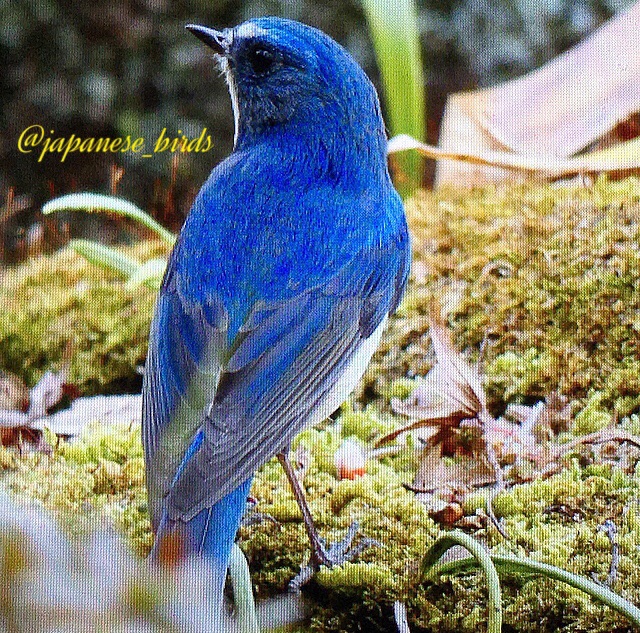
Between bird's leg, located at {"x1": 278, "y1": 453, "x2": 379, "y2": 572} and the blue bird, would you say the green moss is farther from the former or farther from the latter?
bird's leg, located at {"x1": 278, "y1": 453, "x2": 379, "y2": 572}

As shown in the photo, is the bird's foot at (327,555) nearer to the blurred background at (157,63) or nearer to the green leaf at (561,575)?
the green leaf at (561,575)

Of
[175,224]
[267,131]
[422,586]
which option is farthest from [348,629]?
[175,224]

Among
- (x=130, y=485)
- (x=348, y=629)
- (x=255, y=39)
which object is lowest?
(x=348, y=629)

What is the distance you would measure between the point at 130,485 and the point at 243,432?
58 centimetres

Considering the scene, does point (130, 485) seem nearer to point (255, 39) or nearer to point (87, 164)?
point (255, 39)

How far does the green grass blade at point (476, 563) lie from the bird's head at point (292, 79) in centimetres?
112

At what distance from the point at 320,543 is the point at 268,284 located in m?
0.59

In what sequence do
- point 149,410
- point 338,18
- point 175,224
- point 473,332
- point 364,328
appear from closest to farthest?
point 149,410 → point 364,328 → point 473,332 → point 175,224 → point 338,18

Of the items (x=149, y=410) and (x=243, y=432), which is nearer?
(x=243, y=432)

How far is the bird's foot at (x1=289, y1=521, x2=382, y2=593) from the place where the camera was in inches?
79.8

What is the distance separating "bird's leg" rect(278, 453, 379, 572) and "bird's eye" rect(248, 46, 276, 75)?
978mm

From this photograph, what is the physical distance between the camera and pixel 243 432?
6.28 ft

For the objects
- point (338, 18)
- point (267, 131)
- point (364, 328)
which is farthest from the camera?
point (338, 18)

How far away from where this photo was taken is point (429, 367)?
307cm
